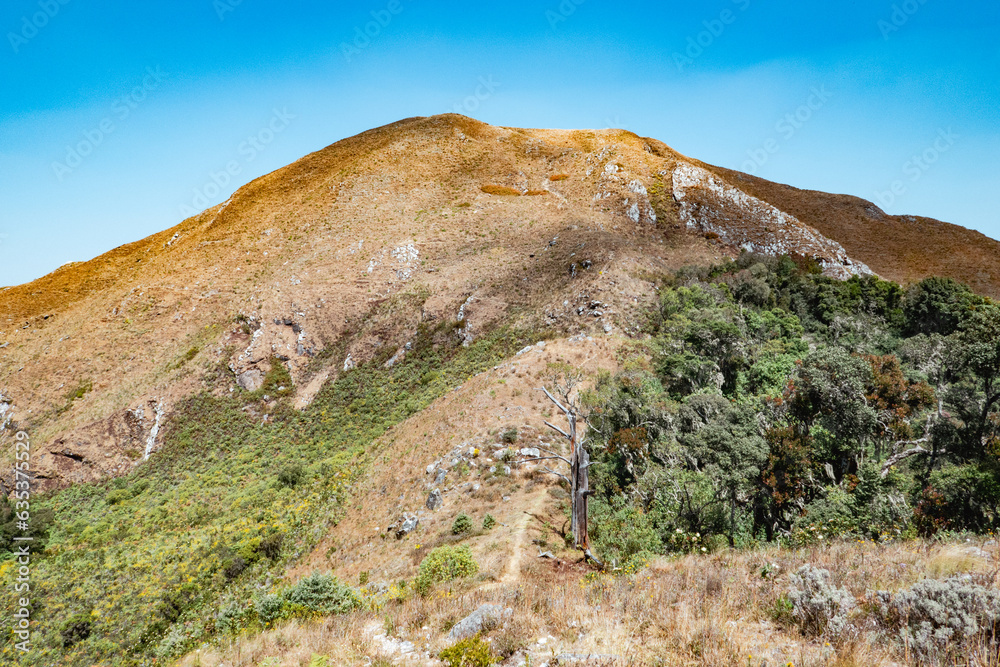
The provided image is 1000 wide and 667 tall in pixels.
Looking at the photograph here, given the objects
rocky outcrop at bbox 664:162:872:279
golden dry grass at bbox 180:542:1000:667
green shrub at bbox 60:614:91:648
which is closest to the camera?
golden dry grass at bbox 180:542:1000:667

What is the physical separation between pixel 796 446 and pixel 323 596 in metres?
13.5

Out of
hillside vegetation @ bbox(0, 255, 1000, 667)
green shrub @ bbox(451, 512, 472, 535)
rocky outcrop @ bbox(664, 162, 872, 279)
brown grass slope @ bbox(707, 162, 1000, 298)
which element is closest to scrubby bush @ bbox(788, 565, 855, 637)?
hillside vegetation @ bbox(0, 255, 1000, 667)

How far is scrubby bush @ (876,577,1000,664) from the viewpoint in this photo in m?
5.49

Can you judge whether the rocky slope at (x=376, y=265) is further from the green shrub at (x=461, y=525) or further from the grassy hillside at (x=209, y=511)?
the green shrub at (x=461, y=525)

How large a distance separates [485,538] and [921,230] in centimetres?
6505

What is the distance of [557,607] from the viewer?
26.9 ft

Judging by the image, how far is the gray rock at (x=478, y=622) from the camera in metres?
7.84

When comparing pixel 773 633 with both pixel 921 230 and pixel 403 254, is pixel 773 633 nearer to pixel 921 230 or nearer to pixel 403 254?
pixel 403 254

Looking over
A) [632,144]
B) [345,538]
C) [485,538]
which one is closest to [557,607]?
[485,538]

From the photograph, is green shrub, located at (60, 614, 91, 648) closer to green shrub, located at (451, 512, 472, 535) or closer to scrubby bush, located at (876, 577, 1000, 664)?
green shrub, located at (451, 512, 472, 535)

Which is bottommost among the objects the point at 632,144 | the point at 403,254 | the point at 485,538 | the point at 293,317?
the point at 485,538

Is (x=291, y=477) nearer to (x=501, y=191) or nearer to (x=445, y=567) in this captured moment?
(x=445, y=567)

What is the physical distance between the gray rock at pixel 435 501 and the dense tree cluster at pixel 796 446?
6.21m

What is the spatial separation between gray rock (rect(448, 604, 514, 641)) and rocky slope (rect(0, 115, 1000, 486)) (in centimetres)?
2253
